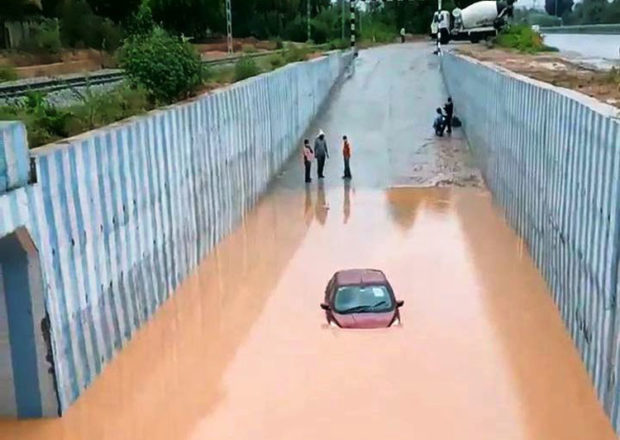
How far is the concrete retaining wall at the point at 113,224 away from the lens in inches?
467

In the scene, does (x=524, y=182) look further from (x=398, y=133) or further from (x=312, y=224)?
(x=398, y=133)

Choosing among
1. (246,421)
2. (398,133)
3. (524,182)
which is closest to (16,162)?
(246,421)

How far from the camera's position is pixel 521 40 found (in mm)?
57656

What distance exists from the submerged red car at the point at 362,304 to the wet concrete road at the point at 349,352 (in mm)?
217

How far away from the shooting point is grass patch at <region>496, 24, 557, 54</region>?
53.9 m

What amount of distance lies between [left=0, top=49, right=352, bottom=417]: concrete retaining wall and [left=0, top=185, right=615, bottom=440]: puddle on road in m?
0.54

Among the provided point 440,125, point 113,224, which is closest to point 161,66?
point 113,224

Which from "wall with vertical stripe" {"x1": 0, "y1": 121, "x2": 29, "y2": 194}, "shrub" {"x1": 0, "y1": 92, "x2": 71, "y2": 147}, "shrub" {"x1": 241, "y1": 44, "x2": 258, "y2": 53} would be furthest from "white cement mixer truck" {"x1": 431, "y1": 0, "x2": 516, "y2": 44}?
"wall with vertical stripe" {"x1": 0, "y1": 121, "x2": 29, "y2": 194}

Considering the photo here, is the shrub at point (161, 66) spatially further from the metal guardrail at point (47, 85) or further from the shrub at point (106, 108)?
the metal guardrail at point (47, 85)

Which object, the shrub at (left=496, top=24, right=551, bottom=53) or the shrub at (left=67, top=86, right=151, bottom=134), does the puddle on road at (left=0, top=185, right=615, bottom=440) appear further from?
the shrub at (left=496, top=24, right=551, bottom=53)

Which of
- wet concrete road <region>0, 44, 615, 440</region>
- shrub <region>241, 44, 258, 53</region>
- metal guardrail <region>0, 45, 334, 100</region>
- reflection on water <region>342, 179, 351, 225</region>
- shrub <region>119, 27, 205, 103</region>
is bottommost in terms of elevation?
reflection on water <region>342, 179, 351, 225</region>

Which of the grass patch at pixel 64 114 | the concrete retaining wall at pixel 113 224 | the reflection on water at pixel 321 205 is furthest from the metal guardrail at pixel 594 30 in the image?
the grass patch at pixel 64 114

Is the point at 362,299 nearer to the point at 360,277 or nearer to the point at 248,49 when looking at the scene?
the point at 360,277

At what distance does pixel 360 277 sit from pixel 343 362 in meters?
1.88
